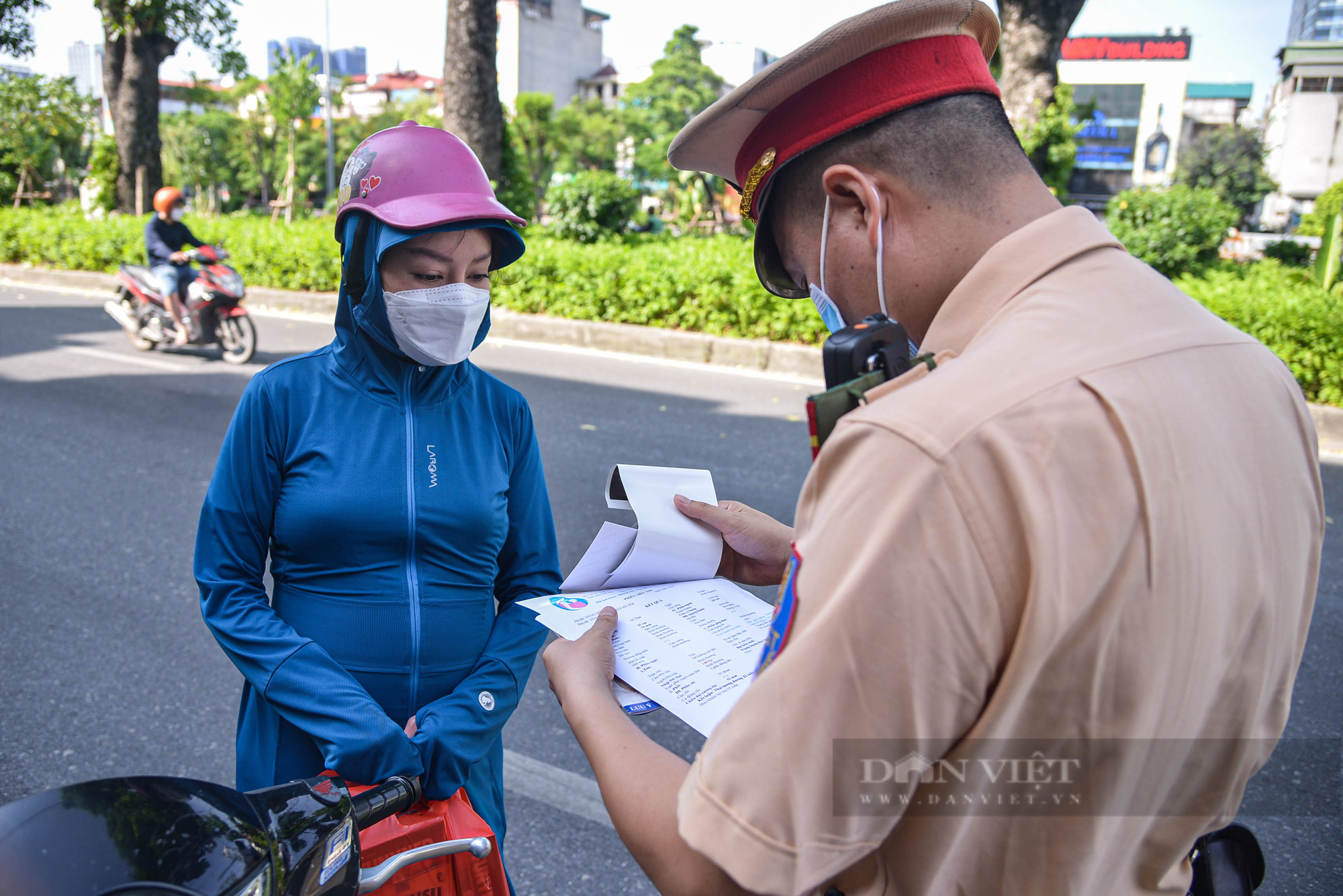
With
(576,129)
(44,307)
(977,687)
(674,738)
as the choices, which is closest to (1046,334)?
(977,687)

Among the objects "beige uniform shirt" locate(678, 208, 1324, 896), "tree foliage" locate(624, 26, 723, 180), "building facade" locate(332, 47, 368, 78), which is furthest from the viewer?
"building facade" locate(332, 47, 368, 78)

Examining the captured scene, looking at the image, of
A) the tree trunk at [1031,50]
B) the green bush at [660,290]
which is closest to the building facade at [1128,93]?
the tree trunk at [1031,50]

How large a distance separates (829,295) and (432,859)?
1.02 meters

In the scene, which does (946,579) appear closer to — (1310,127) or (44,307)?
(44,307)

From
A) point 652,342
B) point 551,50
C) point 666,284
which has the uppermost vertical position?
point 551,50

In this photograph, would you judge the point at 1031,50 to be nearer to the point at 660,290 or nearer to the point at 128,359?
the point at 660,290

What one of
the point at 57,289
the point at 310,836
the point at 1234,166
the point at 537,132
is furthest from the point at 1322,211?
the point at 537,132

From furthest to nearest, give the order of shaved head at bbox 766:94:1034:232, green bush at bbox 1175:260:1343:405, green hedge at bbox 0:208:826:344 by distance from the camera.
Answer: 1. green hedge at bbox 0:208:826:344
2. green bush at bbox 1175:260:1343:405
3. shaved head at bbox 766:94:1034:232

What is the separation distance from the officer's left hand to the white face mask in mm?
796

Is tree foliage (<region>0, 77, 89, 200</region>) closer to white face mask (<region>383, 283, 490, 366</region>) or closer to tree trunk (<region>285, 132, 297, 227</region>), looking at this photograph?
tree trunk (<region>285, 132, 297, 227</region>)

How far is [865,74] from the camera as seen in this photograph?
1.04 m

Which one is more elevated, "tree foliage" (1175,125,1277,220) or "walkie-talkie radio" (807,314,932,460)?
"tree foliage" (1175,125,1277,220)

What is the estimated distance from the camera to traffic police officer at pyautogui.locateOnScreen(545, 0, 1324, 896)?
73 cm

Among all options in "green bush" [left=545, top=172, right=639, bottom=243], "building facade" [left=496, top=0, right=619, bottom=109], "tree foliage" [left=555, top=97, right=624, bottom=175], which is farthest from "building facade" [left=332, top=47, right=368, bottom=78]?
"green bush" [left=545, top=172, right=639, bottom=243]
